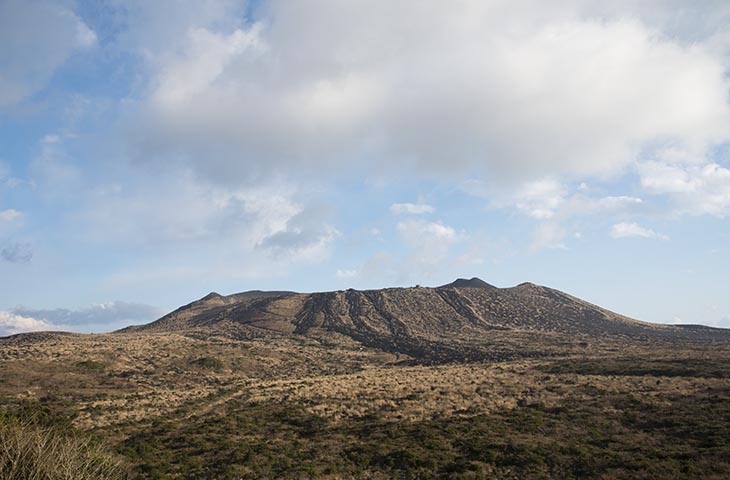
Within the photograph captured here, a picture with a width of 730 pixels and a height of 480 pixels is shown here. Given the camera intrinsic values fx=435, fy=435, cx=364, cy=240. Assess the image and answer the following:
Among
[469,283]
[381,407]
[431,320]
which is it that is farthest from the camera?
[469,283]

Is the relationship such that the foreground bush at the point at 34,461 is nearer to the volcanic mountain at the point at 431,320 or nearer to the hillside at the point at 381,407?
the hillside at the point at 381,407

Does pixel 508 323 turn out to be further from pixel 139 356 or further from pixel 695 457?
pixel 695 457

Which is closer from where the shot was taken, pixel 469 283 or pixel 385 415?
pixel 385 415

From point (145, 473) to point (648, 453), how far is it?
85.5 feet

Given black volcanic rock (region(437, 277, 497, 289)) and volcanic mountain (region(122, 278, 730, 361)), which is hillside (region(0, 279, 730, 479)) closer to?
volcanic mountain (region(122, 278, 730, 361))

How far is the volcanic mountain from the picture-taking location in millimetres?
Answer: 98875

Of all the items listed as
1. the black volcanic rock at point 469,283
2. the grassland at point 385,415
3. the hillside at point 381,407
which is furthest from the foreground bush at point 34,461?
the black volcanic rock at point 469,283

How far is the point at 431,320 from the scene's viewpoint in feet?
404

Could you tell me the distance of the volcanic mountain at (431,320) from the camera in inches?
3893

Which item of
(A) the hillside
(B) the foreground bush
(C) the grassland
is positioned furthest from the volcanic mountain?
(B) the foreground bush

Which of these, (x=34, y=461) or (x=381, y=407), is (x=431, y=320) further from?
(x=34, y=461)

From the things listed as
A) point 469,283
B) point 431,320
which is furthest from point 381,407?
point 469,283

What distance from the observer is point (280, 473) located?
72.3ft

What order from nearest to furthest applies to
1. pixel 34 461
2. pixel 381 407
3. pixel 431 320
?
pixel 34 461 → pixel 381 407 → pixel 431 320
